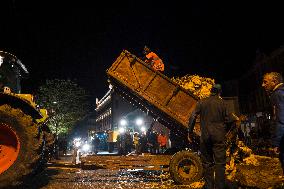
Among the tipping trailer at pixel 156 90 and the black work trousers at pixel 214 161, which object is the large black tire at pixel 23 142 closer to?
the tipping trailer at pixel 156 90

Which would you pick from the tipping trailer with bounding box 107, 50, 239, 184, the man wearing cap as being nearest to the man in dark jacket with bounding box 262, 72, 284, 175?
the tipping trailer with bounding box 107, 50, 239, 184

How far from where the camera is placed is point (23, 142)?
5.89 m

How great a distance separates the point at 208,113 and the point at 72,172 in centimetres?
566

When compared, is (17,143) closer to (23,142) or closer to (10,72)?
(23,142)

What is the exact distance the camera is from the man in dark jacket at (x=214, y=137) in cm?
501

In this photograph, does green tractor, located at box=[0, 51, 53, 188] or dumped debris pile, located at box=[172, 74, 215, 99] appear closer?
green tractor, located at box=[0, 51, 53, 188]

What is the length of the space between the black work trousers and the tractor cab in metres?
5.10

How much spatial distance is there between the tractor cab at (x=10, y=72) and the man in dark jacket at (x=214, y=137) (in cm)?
499

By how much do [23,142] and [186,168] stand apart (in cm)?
371

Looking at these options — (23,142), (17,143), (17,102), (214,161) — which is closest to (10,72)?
(17,102)

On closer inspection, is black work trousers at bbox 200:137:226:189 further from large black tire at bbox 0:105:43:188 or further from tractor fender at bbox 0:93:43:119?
tractor fender at bbox 0:93:43:119

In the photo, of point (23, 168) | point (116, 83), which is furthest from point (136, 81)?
point (23, 168)

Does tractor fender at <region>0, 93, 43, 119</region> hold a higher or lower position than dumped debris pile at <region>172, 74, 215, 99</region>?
lower

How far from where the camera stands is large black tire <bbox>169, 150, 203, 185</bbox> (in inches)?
266
